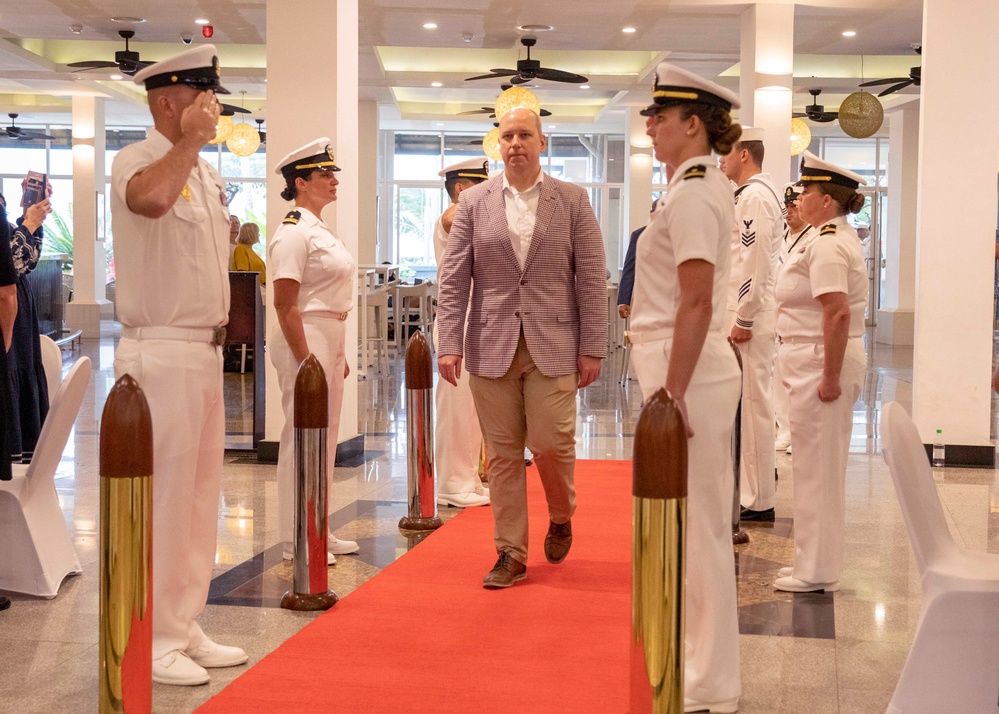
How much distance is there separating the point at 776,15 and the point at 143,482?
881 centimetres

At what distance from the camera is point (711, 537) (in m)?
2.92

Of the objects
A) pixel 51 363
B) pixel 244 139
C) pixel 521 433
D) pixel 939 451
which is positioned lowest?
pixel 939 451

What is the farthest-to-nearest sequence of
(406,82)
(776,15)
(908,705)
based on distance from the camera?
(406,82) → (776,15) → (908,705)

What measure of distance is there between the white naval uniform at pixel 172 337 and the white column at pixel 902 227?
15.9 meters

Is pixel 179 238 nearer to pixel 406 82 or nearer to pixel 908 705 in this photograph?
pixel 908 705

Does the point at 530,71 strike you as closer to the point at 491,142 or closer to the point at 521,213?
the point at 491,142

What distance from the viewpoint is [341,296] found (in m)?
4.59

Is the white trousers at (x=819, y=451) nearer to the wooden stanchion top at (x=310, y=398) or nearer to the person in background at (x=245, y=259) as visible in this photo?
the wooden stanchion top at (x=310, y=398)

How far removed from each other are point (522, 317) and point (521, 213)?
0.43m

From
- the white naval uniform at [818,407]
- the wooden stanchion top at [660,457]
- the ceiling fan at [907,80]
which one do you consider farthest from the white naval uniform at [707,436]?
the ceiling fan at [907,80]

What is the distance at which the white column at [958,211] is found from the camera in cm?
693

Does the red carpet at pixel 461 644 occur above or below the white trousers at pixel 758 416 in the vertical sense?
below

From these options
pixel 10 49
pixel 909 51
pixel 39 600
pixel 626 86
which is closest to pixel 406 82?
pixel 626 86

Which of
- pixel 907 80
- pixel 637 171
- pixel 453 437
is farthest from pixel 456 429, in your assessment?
pixel 637 171
